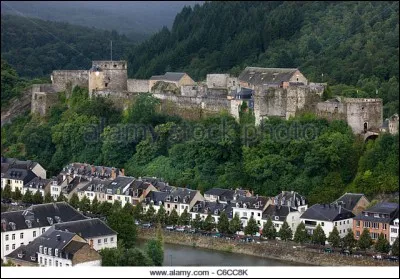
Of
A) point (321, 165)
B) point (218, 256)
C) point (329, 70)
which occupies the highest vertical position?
point (329, 70)

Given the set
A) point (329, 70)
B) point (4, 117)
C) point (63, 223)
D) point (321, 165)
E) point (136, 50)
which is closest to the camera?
point (63, 223)

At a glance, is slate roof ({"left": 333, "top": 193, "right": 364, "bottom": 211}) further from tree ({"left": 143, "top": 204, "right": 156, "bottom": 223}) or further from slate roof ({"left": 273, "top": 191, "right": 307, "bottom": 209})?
tree ({"left": 143, "top": 204, "right": 156, "bottom": 223})

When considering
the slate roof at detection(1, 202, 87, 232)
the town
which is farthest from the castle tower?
the slate roof at detection(1, 202, 87, 232)

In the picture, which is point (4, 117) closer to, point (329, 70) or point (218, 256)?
point (218, 256)

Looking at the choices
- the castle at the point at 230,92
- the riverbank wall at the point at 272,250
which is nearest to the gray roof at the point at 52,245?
the riverbank wall at the point at 272,250

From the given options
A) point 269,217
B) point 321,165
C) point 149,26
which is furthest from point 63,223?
point 149,26

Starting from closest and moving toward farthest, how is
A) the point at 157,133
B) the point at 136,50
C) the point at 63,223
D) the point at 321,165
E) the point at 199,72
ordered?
the point at 63,223
the point at 321,165
the point at 157,133
the point at 199,72
the point at 136,50
